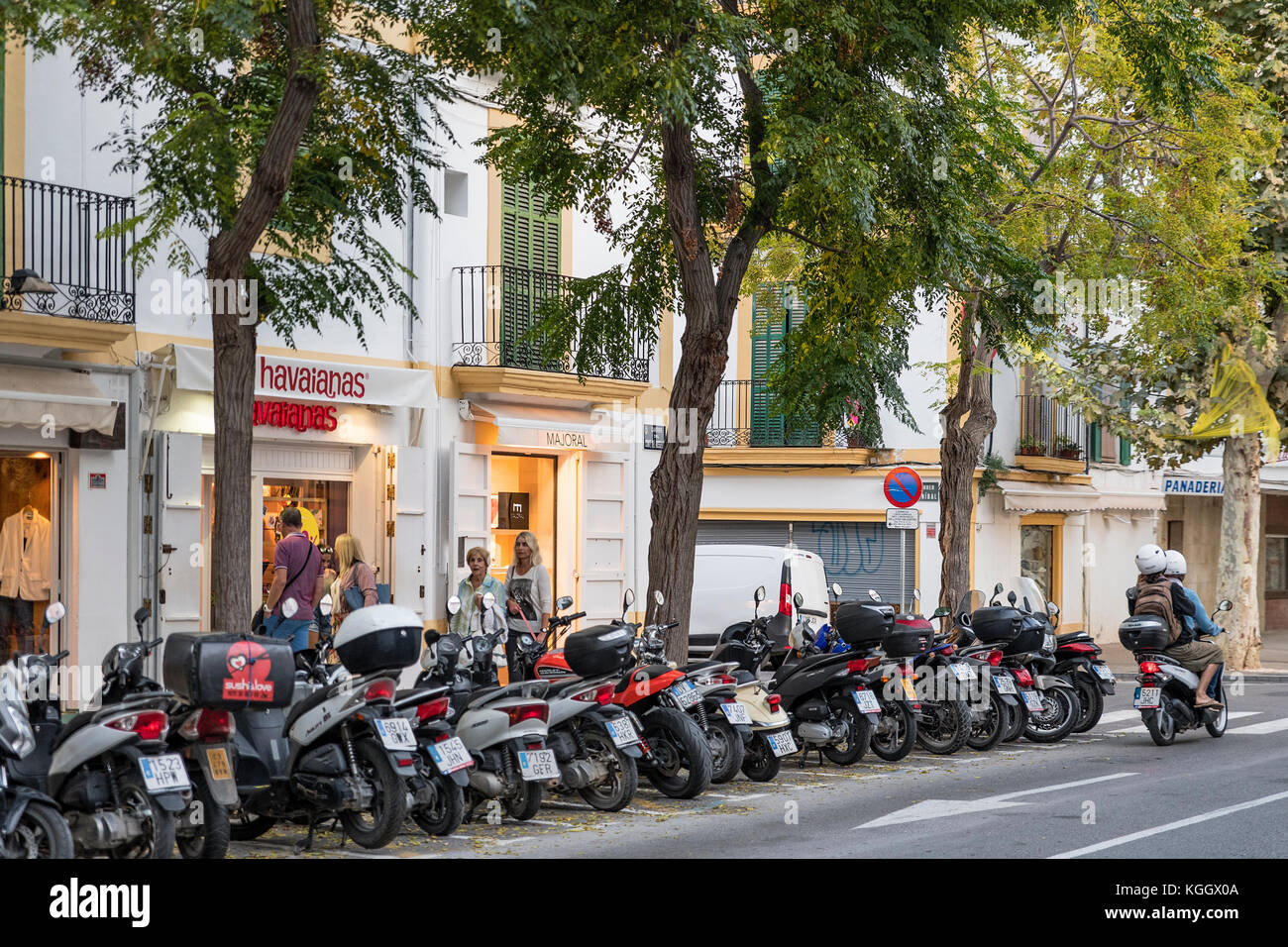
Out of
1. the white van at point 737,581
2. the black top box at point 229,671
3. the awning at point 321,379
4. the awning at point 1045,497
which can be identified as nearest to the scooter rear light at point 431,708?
the black top box at point 229,671

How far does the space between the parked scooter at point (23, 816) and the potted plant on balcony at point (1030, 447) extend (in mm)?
24571

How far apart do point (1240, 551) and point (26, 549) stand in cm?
1784

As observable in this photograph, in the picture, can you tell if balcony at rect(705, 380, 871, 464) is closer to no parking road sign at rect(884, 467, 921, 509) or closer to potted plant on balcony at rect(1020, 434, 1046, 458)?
potted plant on balcony at rect(1020, 434, 1046, 458)

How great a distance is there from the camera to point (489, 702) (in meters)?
9.92

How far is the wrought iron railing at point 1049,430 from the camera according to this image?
1192 inches

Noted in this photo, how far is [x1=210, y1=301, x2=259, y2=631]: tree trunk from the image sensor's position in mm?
11078

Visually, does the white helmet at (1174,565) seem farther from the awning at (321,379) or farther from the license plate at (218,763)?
the license plate at (218,763)

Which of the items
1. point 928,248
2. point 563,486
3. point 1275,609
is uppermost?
point 928,248

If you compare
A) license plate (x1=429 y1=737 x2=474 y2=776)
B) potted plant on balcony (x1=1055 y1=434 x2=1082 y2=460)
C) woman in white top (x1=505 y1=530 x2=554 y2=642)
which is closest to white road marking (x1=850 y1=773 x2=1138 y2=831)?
license plate (x1=429 y1=737 x2=474 y2=776)

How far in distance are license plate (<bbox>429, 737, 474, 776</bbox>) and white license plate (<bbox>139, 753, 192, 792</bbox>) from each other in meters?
1.56

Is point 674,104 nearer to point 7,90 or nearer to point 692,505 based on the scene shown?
point 692,505

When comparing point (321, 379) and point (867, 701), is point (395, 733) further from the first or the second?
point (321, 379)

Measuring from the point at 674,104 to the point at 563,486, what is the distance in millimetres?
9951

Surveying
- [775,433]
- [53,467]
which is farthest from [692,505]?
[775,433]
